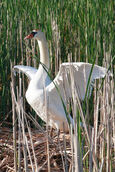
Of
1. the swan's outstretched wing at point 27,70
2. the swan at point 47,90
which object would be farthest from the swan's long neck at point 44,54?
the swan's outstretched wing at point 27,70

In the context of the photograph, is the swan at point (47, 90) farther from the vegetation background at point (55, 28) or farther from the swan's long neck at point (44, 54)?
the vegetation background at point (55, 28)

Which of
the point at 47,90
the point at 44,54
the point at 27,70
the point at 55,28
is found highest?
the point at 55,28

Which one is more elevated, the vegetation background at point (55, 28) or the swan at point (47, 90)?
the vegetation background at point (55, 28)

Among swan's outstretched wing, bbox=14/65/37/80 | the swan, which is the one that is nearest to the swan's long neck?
the swan

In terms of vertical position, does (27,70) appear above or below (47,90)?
above

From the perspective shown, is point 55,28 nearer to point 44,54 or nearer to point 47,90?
point 44,54

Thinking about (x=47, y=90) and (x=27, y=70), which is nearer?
(x=47, y=90)

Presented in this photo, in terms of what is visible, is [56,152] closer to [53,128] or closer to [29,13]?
[53,128]

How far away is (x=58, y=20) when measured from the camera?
4.37m

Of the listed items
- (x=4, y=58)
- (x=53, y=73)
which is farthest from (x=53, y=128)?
(x=4, y=58)

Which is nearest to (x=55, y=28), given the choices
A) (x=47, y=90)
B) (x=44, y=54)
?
(x=44, y=54)

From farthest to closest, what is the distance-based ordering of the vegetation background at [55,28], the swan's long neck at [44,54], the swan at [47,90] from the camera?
the vegetation background at [55,28], the swan's long neck at [44,54], the swan at [47,90]

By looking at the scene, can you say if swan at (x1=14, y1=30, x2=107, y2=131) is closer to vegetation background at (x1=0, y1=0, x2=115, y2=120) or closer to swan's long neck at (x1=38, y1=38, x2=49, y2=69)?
swan's long neck at (x1=38, y1=38, x2=49, y2=69)

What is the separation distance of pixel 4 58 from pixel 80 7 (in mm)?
920
